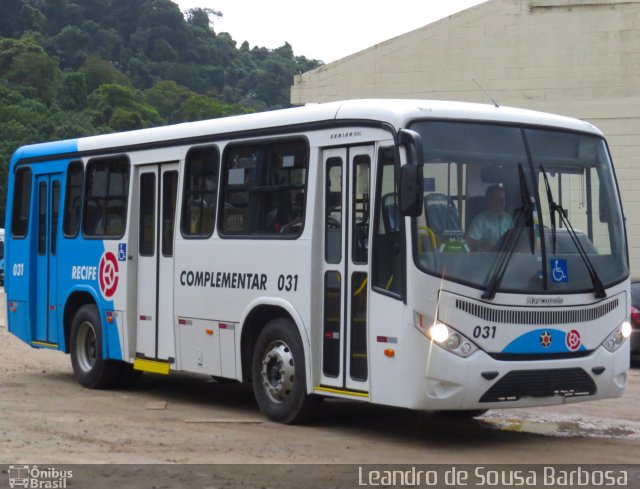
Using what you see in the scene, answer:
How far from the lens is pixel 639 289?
18.5 m

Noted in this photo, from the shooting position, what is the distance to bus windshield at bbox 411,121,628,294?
10.3 metres

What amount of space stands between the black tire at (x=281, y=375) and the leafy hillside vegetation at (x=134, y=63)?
102 metres

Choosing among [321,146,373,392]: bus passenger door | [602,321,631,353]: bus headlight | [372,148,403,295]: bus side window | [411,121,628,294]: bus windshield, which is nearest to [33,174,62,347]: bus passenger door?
[321,146,373,392]: bus passenger door

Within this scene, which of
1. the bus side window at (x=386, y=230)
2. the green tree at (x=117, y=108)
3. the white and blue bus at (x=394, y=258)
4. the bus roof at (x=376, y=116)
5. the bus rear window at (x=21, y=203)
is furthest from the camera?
the green tree at (x=117, y=108)

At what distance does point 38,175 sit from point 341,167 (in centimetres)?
638

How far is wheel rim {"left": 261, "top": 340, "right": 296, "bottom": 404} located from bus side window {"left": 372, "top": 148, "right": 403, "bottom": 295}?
1.46 m

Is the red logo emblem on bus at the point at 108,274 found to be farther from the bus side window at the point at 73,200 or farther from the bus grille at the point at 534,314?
the bus grille at the point at 534,314

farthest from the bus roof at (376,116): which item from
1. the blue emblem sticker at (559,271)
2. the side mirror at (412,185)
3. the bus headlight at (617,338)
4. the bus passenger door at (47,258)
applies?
the bus passenger door at (47,258)

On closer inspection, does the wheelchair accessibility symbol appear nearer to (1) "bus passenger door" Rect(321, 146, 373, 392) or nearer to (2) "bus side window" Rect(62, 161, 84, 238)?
(1) "bus passenger door" Rect(321, 146, 373, 392)

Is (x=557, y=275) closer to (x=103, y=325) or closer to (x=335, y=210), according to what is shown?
(x=335, y=210)

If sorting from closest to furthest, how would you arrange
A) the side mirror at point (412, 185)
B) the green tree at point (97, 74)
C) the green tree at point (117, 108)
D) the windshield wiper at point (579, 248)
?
the side mirror at point (412, 185), the windshield wiper at point (579, 248), the green tree at point (117, 108), the green tree at point (97, 74)

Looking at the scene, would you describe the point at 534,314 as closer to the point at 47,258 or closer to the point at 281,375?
the point at 281,375

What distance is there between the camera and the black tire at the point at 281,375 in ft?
37.4

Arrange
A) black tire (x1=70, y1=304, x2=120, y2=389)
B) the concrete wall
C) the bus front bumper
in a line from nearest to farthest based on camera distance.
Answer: the bus front bumper, black tire (x1=70, y1=304, x2=120, y2=389), the concrete wall
